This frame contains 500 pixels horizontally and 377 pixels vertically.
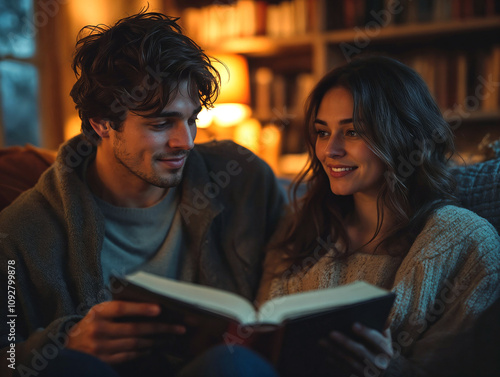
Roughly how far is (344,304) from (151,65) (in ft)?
2.81

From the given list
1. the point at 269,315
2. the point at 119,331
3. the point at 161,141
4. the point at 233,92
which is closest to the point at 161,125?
the point at 161,141

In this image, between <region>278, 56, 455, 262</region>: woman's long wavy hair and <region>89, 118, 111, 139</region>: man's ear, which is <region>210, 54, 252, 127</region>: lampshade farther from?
<region>278, 56, 455, 262</region>: woman's long wavy hair

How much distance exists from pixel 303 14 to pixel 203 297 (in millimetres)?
2348

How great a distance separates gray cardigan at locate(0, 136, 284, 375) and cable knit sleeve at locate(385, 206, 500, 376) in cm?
48

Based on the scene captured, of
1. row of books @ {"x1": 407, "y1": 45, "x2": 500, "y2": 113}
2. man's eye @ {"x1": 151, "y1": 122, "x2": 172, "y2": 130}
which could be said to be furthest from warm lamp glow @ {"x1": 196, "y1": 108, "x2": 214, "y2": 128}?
man's eye @ {"x1": 151, "y1": 122, "x2": 172, "y2": 130}

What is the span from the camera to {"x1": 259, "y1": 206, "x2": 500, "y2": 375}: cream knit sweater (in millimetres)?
986

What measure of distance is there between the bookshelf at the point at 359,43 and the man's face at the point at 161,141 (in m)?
1.39

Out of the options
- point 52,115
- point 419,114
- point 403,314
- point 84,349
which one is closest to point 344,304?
point 403,314

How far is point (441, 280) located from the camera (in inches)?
41.8

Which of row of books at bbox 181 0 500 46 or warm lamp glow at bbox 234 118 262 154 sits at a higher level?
row of books at bbox 181 0 500 46

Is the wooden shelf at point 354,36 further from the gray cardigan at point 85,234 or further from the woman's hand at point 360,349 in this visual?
the woman's hand at point 360,349

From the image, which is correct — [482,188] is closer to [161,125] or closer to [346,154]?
[346,154]

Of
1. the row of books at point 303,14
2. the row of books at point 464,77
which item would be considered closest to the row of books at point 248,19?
the row of books at point 303,14

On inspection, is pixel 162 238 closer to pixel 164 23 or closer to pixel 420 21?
pixel 164 23
